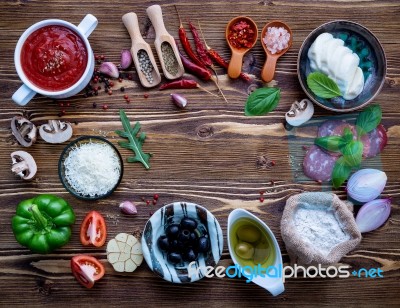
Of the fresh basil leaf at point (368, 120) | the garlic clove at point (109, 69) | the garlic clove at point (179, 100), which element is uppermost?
the garlic clove at point (109, 69)

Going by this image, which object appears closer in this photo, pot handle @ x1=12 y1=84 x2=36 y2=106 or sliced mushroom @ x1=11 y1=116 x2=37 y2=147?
pot handle @ x1=12 y1=84 x2=36 y2=106

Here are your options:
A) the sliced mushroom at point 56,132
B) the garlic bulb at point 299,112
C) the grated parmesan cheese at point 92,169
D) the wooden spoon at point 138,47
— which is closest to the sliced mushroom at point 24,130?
the sliced mushroom at point 56,132

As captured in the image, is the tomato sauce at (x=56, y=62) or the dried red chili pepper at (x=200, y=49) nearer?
the tomato sauce at (x=56, y=62)

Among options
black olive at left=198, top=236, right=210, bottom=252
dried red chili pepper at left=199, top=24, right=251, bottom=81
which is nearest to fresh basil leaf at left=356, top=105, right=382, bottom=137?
dried red chili pepper at left=199, top=24, right=251, bottom=81

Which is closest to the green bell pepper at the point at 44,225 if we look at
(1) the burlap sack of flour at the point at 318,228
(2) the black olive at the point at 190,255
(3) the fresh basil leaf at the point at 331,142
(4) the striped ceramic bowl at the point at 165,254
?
(4) the striped ceramic bowl at the point at 165,254

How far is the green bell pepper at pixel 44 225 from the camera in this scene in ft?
5.67

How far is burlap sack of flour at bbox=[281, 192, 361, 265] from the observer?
1724mm

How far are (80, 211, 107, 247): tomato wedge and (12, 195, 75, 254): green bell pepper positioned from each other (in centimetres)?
7

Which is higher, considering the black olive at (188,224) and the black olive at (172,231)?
the black olive at (188,224)

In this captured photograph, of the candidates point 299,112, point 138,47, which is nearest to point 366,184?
Answer: point 299,112

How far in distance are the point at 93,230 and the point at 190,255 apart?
0.34m

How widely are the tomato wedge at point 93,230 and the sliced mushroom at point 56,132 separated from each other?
275mm

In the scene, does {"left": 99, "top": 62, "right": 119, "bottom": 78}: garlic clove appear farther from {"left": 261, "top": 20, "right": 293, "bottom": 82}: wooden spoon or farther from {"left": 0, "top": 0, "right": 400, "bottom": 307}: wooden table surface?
{"left": 261, "top": 20, "right": 293, "bottom": 82}: wooden spoon

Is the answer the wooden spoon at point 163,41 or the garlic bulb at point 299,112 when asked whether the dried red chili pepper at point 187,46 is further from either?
the garlic bulb at point 299,112
